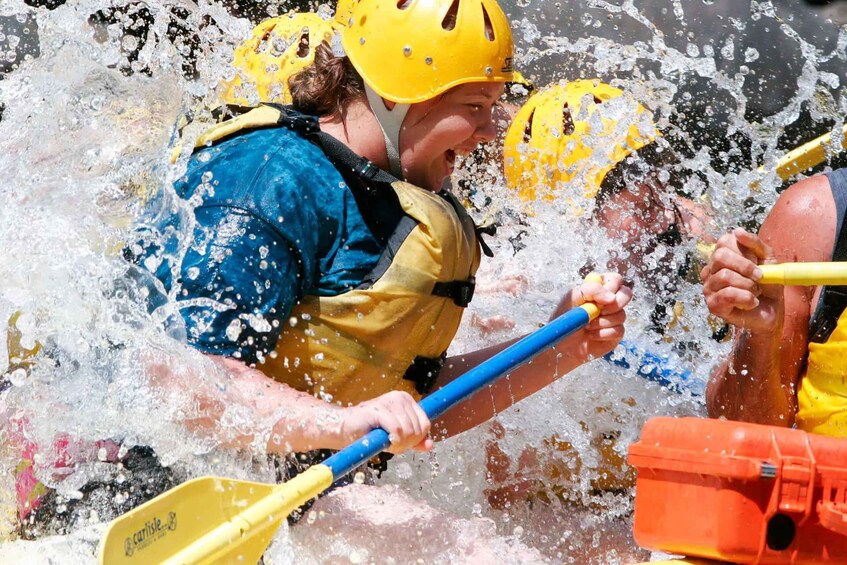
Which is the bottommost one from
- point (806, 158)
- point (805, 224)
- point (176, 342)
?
point (806, 158)

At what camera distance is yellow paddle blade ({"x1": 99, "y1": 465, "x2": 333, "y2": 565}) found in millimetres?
1922

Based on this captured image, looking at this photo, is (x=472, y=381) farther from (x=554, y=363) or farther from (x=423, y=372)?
(x=554, y=363)

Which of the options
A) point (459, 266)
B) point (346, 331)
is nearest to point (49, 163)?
point (346, 331)

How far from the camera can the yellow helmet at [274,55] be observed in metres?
4.78

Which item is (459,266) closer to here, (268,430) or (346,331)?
(346,331)

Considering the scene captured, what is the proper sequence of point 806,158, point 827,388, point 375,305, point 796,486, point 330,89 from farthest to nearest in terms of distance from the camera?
point 806,158 < point 330,89 < point 827,388 < point 375,305 < point 796,486

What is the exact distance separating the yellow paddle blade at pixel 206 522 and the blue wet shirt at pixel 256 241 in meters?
0.43

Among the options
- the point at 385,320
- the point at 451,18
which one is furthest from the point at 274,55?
the point at 385,320

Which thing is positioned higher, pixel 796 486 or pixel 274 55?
pixel 796 486

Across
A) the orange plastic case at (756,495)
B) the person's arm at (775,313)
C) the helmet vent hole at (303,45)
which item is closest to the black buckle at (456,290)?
the person's arm at (775,313)

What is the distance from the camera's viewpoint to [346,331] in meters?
2.73

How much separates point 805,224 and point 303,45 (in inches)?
110

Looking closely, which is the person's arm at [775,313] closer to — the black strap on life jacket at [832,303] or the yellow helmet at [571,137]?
the black strap on life jacket at [832,303]

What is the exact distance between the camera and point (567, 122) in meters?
4.50
